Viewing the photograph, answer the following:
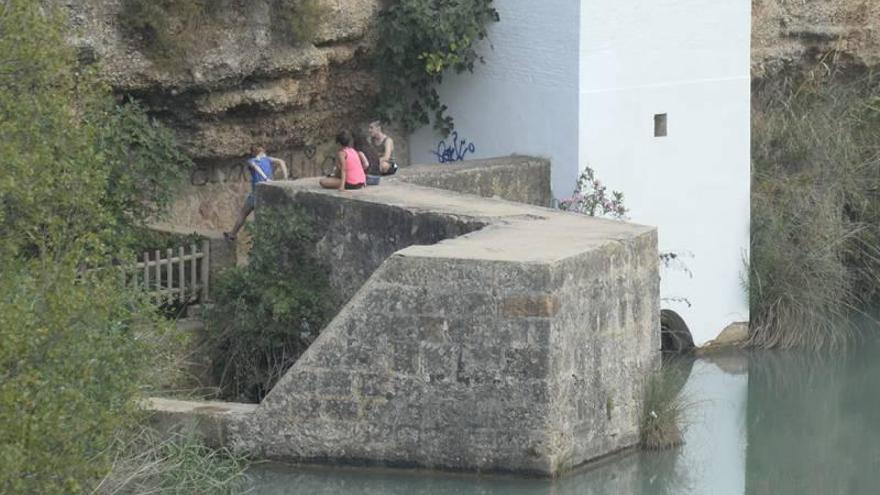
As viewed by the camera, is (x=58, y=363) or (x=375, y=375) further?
(x=375, y=375)

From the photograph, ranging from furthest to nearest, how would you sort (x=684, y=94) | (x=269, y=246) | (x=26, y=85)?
1. (x=684, y=94)
2. (x=269, y=246)
3. (x=26, y=85)

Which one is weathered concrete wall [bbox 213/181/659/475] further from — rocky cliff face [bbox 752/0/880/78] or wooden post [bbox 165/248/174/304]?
rocky cliff face [bbox 752/0/880/78]

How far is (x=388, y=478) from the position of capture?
13.0 m

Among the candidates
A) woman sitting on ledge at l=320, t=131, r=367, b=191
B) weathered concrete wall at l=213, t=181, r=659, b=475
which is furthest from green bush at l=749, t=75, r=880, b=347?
weathered concrete wall at l=213, t=181, r=659, b=475

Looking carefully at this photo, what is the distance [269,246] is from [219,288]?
51 centimetres

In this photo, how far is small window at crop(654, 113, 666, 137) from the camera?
708 inches

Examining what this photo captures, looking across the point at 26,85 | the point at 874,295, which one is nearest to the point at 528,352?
the point at 26,85

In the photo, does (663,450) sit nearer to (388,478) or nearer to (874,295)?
(388,478)

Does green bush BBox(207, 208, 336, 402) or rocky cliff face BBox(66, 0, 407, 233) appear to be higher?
rocky cliff face BBox(66, 0, 407, 233)

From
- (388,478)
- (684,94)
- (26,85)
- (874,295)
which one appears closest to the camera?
(26,85)

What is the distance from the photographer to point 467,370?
12.9 meters

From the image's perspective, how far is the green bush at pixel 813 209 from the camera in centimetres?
1883

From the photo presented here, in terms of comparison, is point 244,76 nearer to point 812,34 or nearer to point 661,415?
point 661,415

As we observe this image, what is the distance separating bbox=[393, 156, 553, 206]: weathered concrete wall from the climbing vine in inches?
37.8
